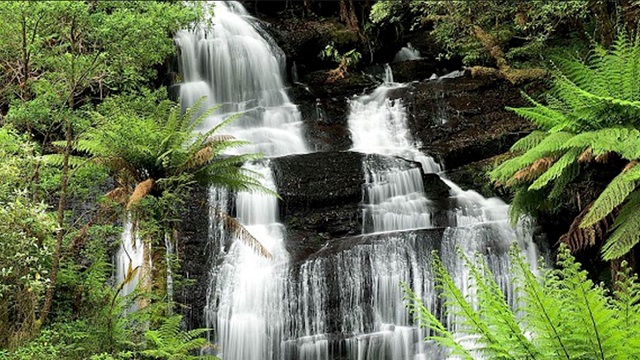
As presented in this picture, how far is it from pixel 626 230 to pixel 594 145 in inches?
39.4

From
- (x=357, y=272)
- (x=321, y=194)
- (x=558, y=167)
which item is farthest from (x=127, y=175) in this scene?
(x=558, y=167)

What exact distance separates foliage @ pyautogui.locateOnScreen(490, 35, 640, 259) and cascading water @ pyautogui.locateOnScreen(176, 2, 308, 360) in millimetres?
3816

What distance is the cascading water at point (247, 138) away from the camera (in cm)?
897

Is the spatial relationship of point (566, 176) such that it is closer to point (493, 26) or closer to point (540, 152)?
point (540, 152)

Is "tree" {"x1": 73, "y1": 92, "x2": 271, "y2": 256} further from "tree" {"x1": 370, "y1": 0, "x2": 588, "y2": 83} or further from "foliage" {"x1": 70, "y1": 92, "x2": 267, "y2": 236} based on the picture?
"tree" {"x1": 370, "y1": 0, "x2": 588, "y2": 83}

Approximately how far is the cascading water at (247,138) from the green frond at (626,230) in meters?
4.52

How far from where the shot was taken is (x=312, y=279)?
9164 millimetres

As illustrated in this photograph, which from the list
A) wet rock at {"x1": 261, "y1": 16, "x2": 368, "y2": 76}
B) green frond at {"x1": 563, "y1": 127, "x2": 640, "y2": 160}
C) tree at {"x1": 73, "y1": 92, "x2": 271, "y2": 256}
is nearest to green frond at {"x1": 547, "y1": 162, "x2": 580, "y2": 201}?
green frond at {"x1": 563, "y1": 127, "x2": 640, "y2": 160}

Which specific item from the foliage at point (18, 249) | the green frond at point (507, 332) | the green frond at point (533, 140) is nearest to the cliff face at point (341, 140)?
the green frond at point (533, 140)

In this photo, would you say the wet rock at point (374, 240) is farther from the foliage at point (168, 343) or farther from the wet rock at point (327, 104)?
the wet rock at point (327, 104)

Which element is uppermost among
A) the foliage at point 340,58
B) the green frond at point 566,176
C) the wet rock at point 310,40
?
the wet rock at point 310,40

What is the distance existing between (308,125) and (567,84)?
796cm

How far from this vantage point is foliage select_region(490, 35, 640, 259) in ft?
22.5

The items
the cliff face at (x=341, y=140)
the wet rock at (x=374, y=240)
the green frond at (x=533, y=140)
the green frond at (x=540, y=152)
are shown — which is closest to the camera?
the green frond at (x=540, y=152)
